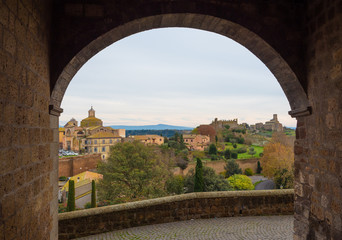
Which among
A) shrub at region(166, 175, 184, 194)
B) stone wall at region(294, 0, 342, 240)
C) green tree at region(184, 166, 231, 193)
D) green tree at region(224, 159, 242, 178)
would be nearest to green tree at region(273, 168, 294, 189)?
green tree at region(184, 166, 231, 193)

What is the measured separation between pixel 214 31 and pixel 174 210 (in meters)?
4.29

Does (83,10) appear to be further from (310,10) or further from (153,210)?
(153,210)

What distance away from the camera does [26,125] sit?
1869 millimetres

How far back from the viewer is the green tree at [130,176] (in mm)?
16828

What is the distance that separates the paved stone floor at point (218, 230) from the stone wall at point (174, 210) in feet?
0.54

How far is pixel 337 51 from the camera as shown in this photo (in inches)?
92.1

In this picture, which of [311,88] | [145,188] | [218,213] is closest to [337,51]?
[311,88]

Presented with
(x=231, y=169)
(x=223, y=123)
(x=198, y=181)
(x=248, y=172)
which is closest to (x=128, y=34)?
(x=198, y=181)

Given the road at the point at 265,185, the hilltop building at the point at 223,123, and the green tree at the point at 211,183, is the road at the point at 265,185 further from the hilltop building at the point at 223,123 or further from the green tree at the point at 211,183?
the hilltop building at the point at 223,123

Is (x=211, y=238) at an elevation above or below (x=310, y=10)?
below

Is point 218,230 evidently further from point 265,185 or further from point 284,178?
point 265,185

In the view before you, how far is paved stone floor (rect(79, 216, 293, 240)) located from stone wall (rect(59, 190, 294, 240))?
17 cm

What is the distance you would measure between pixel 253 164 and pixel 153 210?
34.1 meters

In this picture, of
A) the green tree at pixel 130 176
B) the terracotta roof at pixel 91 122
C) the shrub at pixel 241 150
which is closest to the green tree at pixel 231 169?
the shrub at pixel 241 150
